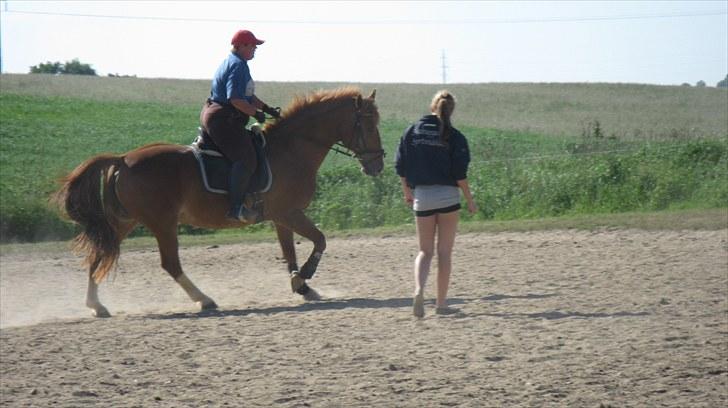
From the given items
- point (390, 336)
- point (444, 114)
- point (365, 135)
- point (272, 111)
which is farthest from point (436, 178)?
point (272, 111)

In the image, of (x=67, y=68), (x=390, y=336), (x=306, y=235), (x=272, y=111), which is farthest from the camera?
(x=67, y=68)

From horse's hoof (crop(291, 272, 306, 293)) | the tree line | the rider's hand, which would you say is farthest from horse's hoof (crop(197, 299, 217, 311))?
the tree line

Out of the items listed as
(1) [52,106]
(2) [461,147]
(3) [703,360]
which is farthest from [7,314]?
(1) [52,106]

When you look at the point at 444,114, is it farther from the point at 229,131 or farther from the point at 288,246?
the point at 288,246

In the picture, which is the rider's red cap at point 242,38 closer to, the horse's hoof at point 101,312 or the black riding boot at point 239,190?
the black riding boot at point 239,190

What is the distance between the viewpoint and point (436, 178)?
945 centimetres

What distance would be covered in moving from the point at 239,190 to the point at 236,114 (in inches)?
30.8

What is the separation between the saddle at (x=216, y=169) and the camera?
11.2 metres

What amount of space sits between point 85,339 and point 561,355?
4.01 m

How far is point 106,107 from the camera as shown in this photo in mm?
43531

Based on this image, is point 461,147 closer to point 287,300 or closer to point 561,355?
point 561,355

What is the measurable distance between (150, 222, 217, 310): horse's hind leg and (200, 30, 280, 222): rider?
0.68m

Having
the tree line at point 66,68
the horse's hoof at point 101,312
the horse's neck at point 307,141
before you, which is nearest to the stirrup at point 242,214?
the horse's neck at point 307,141

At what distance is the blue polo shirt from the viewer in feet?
35.2
